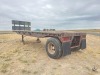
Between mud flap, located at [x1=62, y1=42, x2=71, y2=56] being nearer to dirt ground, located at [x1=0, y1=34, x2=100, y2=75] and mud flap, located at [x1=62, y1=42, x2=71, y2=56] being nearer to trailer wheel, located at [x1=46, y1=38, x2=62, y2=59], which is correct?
trailer wheel, located at [x1=46, y1=38, x2=62, y2=59]

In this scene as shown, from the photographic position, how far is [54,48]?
6527 mm

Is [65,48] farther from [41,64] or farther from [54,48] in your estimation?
[41,64]

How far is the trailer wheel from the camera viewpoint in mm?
6226

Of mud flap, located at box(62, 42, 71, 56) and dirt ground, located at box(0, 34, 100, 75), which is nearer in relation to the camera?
dirt ground, located at box(0, 34, 100, 75)

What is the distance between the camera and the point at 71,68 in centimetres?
594

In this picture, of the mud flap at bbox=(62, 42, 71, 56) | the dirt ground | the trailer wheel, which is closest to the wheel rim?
the trailer wheel

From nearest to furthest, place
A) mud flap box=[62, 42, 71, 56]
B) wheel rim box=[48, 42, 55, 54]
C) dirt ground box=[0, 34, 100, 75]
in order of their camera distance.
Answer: dirt ground box=[0, 34, 100, 75]
mud flap box=[62, 42, 71, 56]
wheel rim box=[48, 42, 55, 54]

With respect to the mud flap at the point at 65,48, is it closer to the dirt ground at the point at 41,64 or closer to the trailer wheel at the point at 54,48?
the trailer wheel at the point at 54,48

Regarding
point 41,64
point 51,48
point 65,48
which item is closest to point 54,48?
point 51,48

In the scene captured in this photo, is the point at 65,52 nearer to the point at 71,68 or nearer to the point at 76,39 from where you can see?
the point at 71,68

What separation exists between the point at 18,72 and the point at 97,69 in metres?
3.53

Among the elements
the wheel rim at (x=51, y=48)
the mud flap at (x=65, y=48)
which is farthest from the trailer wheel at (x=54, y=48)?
the mud flap at (x=65, y=48)

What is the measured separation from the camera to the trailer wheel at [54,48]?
245 inches

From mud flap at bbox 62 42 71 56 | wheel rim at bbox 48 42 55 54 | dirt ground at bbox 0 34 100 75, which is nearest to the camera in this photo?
dirt ground at bbox 0 34 100 75
